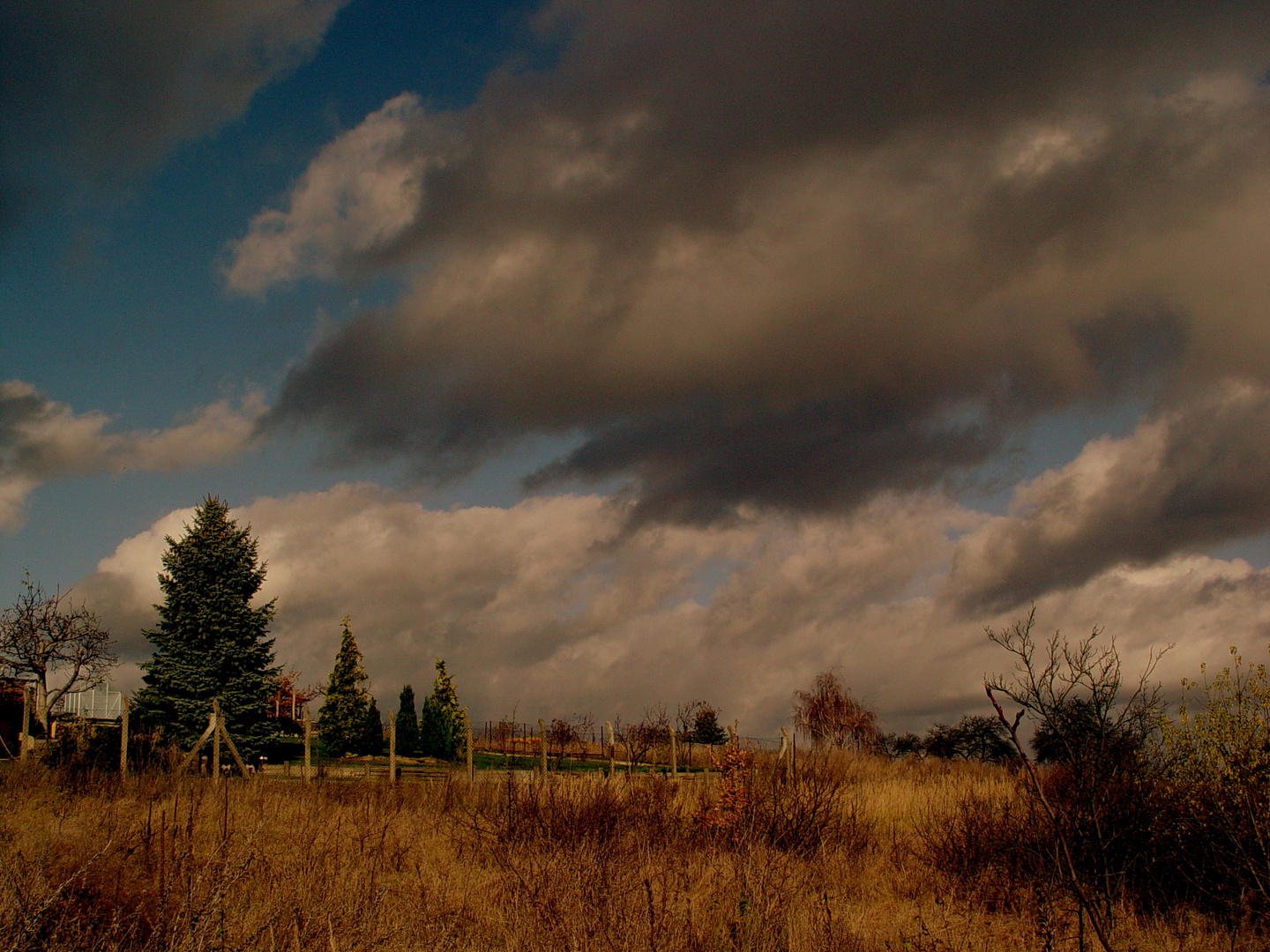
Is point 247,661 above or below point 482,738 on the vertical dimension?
above

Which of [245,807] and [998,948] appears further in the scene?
[245,807]

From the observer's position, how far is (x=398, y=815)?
45.3 feet

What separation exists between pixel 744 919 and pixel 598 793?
7.17 metres

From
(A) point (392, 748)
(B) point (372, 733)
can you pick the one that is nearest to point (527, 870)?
(A) point (392, 748)

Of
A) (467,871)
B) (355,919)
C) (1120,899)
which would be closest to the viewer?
(355,919)

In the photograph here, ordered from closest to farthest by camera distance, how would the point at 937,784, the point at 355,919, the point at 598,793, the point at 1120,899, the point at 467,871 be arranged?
the point at 355,919 → the point at 467,871 → the point at 1120,899 → the point at 598,793 → the point at 937,784

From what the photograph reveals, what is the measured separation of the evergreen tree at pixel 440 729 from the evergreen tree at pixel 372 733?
2827mm

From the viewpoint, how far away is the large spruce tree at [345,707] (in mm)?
38781

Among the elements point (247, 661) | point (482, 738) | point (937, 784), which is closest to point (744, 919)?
point (937, 784)

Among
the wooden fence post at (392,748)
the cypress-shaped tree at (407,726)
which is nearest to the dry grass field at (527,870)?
the wooden fence post at (392,748)

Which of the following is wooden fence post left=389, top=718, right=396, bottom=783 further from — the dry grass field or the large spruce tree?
the large spruce tree

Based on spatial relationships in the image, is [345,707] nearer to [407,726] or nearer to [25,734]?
[407,726]

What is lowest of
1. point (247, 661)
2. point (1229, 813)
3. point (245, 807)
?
point (1229, 813)

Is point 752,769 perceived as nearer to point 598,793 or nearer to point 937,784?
point 598,793
